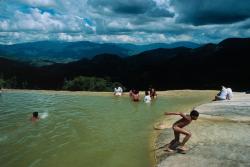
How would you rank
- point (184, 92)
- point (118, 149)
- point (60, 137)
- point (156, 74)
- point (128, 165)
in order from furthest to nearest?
point (156, 74) → point (184, 92) → point (60, 137) → point (118, 149) → point (128, 165)

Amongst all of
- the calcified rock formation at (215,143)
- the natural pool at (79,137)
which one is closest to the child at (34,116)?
the natural pool at (79,137)

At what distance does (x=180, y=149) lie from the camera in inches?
602

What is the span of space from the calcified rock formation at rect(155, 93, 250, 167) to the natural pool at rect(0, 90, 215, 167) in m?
1.23

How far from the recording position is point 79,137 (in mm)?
20781

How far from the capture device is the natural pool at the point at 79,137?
1595 cm

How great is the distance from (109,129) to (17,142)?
6009mm

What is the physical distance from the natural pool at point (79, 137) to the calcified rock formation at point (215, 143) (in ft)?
4.03

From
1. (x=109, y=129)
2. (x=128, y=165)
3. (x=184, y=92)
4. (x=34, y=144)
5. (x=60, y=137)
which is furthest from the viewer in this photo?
(x=184, y=92)

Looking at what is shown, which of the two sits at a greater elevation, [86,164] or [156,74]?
[156,74]

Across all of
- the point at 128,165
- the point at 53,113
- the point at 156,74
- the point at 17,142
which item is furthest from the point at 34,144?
the point at 156,74

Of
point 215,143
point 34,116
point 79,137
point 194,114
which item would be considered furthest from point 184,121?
point 34,116

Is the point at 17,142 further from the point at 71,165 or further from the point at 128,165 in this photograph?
the point at 128,165

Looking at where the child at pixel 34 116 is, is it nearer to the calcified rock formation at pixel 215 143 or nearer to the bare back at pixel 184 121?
the calcified rock formation at pixel 215 143

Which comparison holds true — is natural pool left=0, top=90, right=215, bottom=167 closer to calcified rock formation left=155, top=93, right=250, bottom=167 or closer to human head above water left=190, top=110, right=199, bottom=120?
calcified rock formation left=155, top=93, right=250, bottom=167
